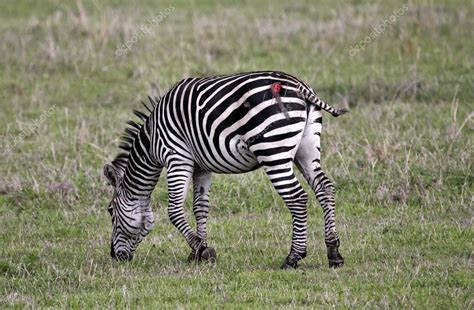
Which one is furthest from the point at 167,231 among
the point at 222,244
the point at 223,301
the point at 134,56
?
the point at 134,56

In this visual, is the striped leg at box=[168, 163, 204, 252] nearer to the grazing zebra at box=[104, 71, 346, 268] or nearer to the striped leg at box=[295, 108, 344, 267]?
the grazing zebra at box=[104, 71, 346, 268]

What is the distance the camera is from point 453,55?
1678 cm

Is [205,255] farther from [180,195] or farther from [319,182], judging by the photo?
[319,182]

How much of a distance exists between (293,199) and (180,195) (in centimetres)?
114

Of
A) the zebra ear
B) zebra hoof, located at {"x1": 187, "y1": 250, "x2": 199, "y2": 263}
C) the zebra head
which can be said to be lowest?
zebra hoof, located at {"x1": 187, "y1": 250, "x2": 199, "y2": 263}

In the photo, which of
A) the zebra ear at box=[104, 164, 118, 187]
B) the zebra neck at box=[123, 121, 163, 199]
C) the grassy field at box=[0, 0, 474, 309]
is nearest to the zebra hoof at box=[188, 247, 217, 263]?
→ the grassy field at box=[0, 0, 474, 309]

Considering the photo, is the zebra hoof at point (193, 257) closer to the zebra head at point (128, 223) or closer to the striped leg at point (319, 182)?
the zebra head at point (128, 223)

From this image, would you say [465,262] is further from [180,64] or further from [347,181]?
[180,64]

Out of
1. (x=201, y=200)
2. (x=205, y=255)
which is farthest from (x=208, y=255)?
(x=201, y=200)

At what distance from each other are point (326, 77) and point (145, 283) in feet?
29.9

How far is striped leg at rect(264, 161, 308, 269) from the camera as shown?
763 cm

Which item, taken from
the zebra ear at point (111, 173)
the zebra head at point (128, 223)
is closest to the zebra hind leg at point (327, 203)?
the zebra head at point (128, 223)

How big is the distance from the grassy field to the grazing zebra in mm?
351

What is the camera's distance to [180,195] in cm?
828
